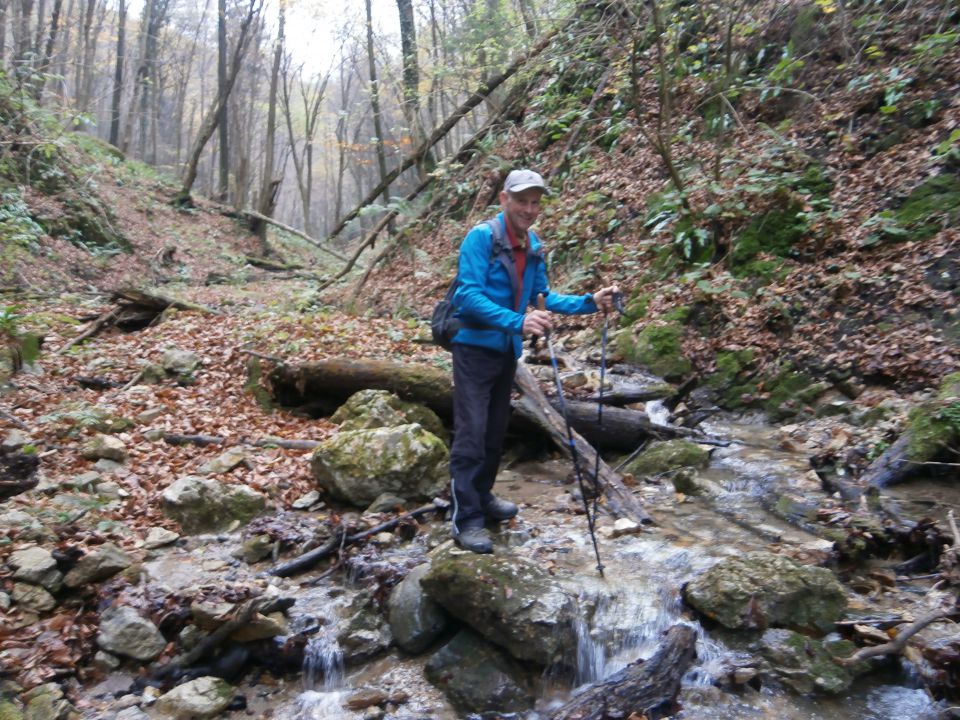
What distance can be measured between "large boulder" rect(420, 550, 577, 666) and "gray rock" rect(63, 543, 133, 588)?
216cm

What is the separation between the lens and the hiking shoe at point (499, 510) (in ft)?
17.3

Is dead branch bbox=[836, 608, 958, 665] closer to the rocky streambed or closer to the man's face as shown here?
the rocky streambed

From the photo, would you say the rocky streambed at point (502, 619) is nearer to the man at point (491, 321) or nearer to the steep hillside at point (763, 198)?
the man at point (491, 321)

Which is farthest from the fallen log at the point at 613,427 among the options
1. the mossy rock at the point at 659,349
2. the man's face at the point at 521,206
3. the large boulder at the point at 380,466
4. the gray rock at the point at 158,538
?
the gray rock at the point at 158,538

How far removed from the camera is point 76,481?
575 cm

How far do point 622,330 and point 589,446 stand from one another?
149 inches

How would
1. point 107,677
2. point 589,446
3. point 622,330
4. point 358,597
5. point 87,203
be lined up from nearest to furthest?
point 107,677
point 358,597
point 589,446
point 622,330
point 87,203

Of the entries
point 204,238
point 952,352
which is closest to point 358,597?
point 952,352

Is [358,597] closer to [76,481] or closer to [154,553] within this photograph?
[154,553]

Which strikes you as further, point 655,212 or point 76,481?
point 655,212

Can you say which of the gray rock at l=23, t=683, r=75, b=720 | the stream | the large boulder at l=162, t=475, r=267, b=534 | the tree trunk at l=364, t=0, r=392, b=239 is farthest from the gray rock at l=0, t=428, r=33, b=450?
the tree trunk at l=364, t=0, r=392, b=239

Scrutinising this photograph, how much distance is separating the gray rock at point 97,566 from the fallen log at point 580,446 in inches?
136

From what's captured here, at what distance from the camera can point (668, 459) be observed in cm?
650

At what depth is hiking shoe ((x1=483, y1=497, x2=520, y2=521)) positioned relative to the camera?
5.28 metres
